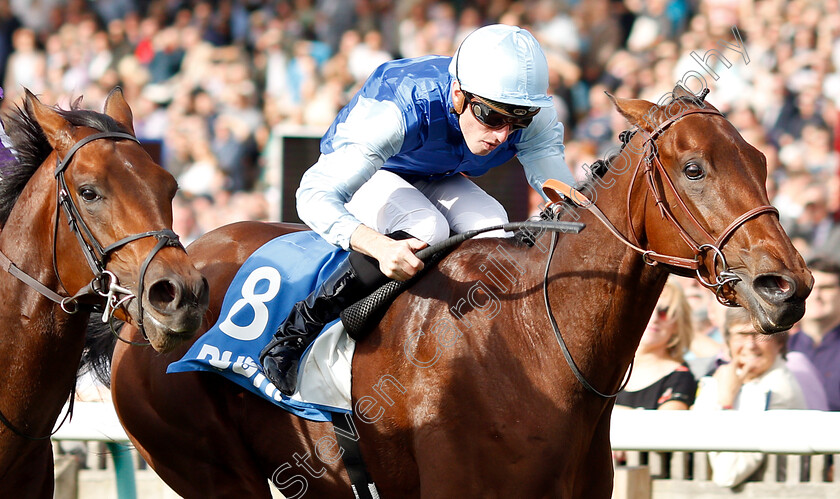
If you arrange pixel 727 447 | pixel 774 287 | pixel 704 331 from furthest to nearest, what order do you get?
pixel 704 331 < pixel 727 447 < pixel 774 287

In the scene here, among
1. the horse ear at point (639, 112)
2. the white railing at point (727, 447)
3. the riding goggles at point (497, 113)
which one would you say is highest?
the riding goggles at point (497, 113)

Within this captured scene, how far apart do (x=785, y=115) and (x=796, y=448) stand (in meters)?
4.80

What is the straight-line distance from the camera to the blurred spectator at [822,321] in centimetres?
596

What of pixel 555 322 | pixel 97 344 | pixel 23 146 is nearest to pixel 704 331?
pixel 555 322

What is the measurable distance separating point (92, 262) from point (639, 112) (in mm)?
1754

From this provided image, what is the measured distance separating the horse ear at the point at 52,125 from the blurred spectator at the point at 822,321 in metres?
4.28

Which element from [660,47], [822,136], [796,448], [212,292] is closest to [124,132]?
[212,292]

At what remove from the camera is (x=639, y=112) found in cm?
331

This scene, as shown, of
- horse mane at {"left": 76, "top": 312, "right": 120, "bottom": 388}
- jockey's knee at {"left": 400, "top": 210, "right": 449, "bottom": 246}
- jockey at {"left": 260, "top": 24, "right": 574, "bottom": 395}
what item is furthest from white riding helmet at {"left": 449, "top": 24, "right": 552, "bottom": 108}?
horse mane at {"left": 76, "top": 312, "right": 120, "bottom": 388}

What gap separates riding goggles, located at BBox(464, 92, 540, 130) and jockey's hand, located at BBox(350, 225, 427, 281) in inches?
18.4

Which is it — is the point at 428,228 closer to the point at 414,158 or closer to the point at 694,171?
the point at 414,158

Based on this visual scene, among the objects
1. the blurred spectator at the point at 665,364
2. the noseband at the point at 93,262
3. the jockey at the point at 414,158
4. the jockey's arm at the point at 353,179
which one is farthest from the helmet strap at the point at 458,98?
the blurred spectator at the point at 665,364

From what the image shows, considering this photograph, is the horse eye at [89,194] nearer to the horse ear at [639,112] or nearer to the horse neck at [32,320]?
the horse neck at [32,320]

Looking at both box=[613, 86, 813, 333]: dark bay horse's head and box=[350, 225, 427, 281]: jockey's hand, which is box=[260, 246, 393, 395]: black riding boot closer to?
box=[350, 225, 427, 281]: jockey's hand
